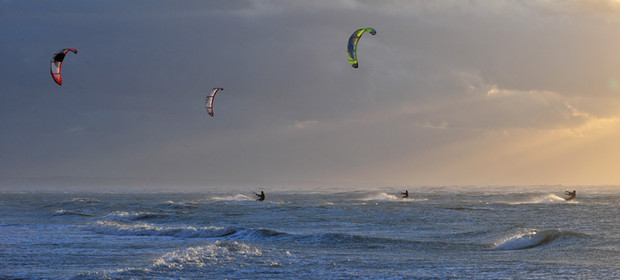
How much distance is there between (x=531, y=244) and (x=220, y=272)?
412 inches

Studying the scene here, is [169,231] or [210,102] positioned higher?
[210,102]

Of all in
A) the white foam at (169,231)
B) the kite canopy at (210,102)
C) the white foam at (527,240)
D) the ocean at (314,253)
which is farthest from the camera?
the kite canopy at (210,102)

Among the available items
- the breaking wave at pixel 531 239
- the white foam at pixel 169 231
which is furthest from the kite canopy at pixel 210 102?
the breaking wave at pixel 531 239

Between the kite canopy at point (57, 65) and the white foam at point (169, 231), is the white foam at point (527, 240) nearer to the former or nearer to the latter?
the white foam at point (169, 231)

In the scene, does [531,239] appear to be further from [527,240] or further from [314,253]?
[314,253]

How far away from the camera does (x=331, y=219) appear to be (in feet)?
114

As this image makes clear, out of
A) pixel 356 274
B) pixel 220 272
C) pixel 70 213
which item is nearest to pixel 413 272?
pixel 356 274

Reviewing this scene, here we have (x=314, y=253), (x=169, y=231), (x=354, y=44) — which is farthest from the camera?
(x=354, y=44)

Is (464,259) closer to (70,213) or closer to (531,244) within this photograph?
(531,244)

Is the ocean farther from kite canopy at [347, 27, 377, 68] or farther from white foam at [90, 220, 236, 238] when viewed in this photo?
kite canopy at [347, 27, 377, 68]

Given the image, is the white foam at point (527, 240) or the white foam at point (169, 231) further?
the white foam at point (169, 231)

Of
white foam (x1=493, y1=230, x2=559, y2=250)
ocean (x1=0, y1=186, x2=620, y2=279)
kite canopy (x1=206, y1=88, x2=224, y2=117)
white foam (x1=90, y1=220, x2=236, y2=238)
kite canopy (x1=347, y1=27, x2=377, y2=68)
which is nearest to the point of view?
ocean (x1=0, y1=186, x2=620, y2=279)

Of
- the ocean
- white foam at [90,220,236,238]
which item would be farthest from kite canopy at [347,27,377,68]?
white foam at [90,220,236,238]

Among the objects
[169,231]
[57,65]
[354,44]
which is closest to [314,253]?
[169,231]
